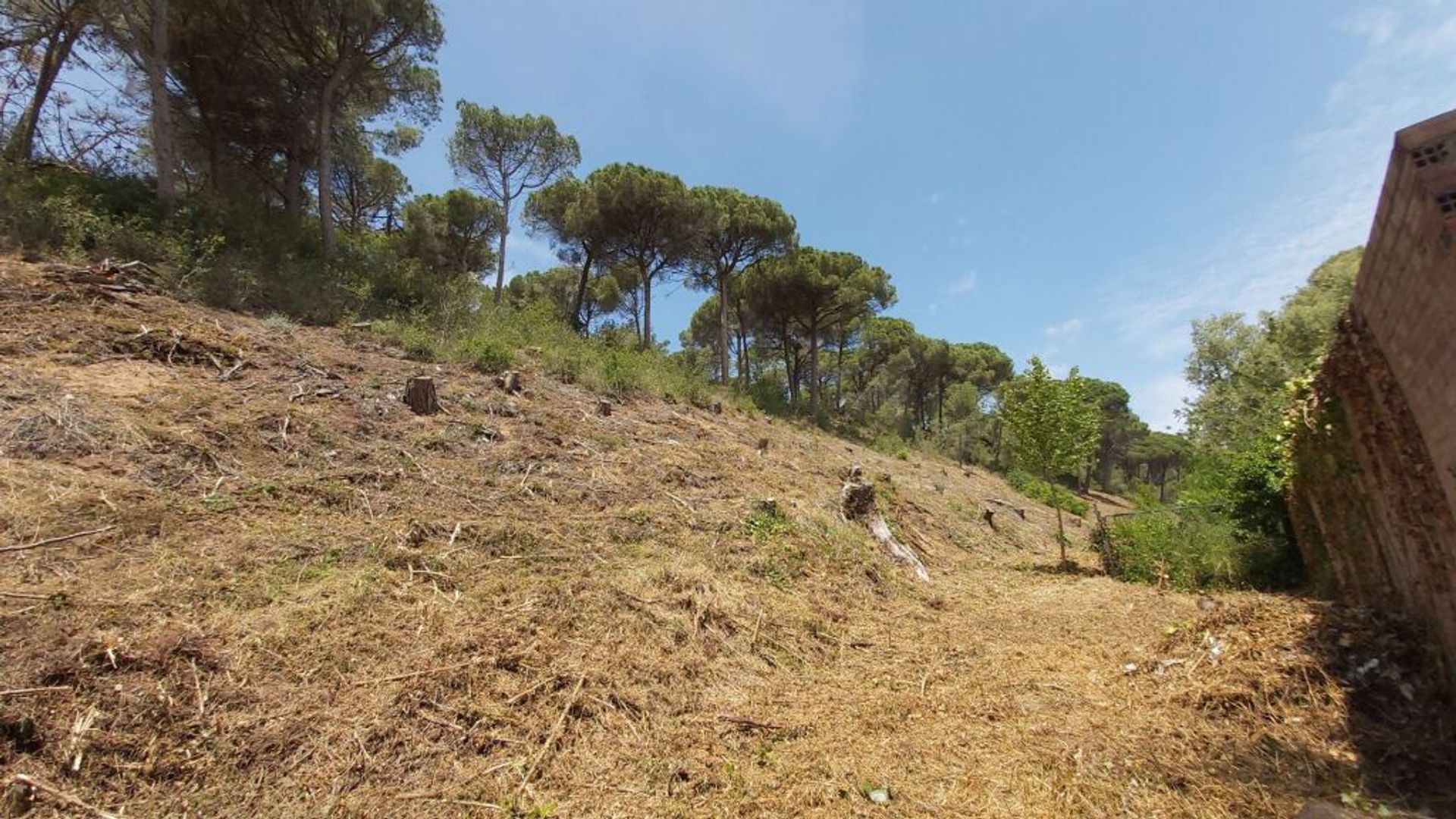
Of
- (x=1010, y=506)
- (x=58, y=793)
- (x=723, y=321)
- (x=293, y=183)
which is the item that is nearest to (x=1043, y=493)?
(x=1010, y=506)

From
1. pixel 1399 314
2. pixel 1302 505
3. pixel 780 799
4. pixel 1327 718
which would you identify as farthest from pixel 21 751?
pixel 1302 505

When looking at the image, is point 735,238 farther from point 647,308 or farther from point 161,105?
point 161,105

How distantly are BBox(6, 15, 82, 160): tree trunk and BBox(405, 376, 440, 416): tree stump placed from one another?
9779 millimetres

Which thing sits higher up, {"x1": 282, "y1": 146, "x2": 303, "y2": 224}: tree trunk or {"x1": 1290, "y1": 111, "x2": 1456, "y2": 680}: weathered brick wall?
{"x1": 282, "y1": 146, "x2": 303, "y2": 224}: tree trunk

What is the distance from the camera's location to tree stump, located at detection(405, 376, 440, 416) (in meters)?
6.30

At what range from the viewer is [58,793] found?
77.4 inches

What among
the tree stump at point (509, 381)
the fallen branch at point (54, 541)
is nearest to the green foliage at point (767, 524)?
the tree stump at point (509, 381)

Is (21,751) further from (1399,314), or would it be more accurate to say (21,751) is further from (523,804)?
(1399,314)

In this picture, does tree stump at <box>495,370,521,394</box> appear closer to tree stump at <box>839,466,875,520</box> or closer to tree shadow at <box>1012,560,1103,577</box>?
tree stump at <box>839,466,875,520</box>

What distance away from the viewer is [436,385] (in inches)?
278

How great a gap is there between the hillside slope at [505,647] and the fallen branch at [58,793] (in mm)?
29

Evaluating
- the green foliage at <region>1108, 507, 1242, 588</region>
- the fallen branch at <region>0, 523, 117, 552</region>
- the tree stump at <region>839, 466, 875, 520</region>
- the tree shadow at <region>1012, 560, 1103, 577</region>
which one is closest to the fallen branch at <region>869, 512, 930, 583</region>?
the tree stump at <region>839, 466, 875, 520</region>

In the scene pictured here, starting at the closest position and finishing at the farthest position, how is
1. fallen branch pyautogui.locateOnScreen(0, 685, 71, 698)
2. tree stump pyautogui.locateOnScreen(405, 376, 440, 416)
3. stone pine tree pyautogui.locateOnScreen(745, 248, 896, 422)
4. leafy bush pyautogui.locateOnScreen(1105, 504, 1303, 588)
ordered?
1. fallen branch pyautogui.locateOnScreen(0, 685, 71, 698)
2. tree stump pyautogui.locateOnScreen(405, 376, 440, 416)
3. leafy bush pyautogui.locateOnScreen(1105, 504, 1303, 588)
4. stone pine tree pyautogui.locateOnScreen(745, 248, 896, 422)

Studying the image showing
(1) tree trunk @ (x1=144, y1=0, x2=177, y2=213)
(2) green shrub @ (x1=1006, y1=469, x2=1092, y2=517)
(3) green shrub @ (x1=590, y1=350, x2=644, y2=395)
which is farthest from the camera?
(2) green shrub @ (x1=1006, y1=469, x2=1092, y2=517)
